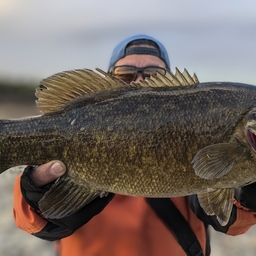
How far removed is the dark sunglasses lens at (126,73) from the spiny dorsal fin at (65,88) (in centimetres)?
149

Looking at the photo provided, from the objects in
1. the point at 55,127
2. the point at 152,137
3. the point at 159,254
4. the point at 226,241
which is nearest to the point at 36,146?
the point at 55,127

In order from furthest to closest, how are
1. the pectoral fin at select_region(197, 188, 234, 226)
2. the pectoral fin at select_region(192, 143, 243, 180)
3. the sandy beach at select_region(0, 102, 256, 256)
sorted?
the sandy beach at select_region(0, 102, 256, 256), the pectoral fin at select_region(197, 188, 234, 226), the pectoral fin at select_region(192, 143, 243, 180)

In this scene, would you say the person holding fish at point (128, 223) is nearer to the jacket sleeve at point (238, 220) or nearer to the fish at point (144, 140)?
the jacket sleeve at point (238, 220)

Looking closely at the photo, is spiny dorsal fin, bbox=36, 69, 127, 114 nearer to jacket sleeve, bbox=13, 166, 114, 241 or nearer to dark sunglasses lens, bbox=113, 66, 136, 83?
jacket sleeve, bbox=13, 166, 114, 241

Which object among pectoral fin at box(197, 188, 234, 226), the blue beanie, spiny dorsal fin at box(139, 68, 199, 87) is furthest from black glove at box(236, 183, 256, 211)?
the blue beanie

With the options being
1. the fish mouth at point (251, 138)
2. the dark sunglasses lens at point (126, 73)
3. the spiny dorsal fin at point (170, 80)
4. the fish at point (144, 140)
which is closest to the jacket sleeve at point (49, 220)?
the fish at point (144, 140)

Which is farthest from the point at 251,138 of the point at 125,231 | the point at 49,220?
the point at 49,220

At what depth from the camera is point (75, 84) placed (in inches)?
75.6

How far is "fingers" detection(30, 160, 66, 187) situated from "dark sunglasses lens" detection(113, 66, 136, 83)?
1.71m

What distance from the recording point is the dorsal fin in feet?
6.22

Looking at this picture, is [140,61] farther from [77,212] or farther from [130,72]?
[77,212]

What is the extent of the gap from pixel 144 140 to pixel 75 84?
541mm

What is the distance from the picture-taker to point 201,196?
1.88 metres

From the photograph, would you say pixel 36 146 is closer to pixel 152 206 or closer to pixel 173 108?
pixel 173 108
